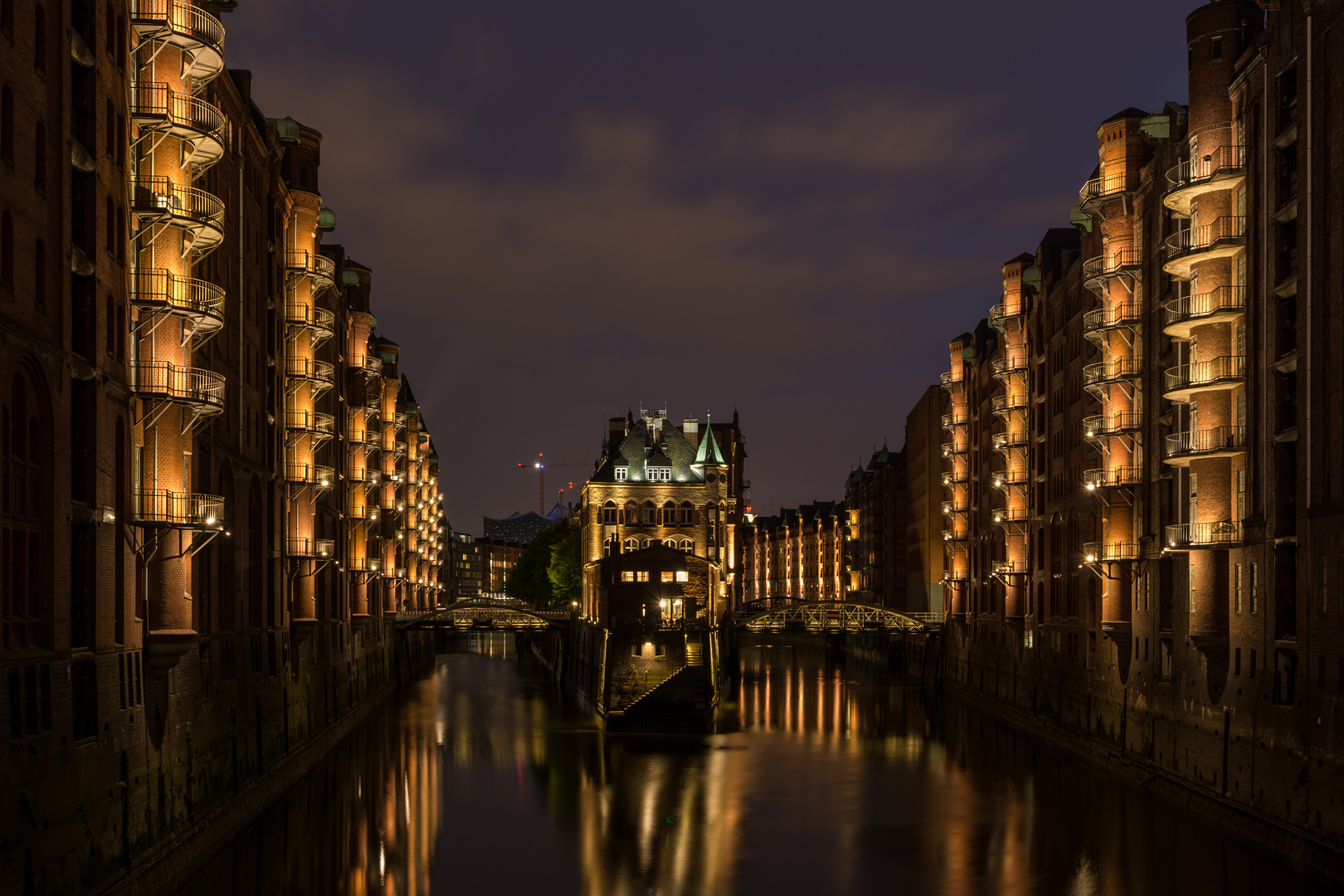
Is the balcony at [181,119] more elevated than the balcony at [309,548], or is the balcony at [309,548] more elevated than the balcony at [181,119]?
the balcony at [181,119]

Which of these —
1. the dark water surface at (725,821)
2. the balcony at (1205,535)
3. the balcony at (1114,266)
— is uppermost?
the balcony at (1114,266)

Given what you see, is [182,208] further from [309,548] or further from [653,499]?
[653,499]

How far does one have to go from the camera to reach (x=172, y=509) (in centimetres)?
3750

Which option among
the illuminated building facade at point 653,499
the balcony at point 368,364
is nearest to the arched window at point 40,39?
the balcony at point 368,364

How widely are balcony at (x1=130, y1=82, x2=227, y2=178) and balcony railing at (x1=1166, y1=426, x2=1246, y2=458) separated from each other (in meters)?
31.7

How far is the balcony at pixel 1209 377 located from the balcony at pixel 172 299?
3048cm

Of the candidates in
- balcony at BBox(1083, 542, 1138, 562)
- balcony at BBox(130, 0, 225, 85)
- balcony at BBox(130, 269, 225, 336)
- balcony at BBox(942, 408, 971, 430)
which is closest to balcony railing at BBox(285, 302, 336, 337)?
balcony at BBox(130, 269, 225, 336)

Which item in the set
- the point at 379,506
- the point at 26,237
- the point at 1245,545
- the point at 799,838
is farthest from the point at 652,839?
the point at 379,506

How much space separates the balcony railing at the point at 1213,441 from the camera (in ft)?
147

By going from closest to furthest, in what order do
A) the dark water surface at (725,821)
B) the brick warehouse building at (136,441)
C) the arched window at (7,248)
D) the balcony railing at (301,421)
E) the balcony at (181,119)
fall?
the arched window at (7,248)
the brick warehouse building at (136,441)
the balcony at (181,119)
the dark water surface at (725,821)
the balcony railing at (301,421)

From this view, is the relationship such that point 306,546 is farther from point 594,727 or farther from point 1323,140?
point 1323,140

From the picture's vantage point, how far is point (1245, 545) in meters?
43.6

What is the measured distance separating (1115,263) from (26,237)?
42.6 metres

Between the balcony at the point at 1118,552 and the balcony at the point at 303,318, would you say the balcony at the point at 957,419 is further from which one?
the balcony at the point at 303,318
